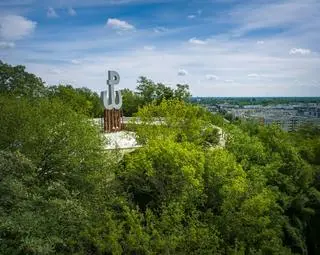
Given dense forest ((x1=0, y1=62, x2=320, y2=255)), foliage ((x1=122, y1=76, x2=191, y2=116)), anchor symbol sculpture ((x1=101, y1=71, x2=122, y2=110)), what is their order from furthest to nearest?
1. foliage ((x1=122, y1=76, x2=191, y2=116))
2. anchor symbol sculpture ((x1=101, y1=71, x2=122, y2=110))
3. dense forest ((x1=0, y1=62, x2=320, y2=255))

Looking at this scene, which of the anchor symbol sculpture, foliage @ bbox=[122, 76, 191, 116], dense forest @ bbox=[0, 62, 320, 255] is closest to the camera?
dense forest @ bbox=[0, 62, 320, 255]

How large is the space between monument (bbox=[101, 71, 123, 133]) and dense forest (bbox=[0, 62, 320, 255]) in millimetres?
7032

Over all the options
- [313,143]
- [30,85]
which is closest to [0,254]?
[313,143]

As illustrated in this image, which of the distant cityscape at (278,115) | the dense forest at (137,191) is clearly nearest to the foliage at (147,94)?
the distant cityscape at (278,115)

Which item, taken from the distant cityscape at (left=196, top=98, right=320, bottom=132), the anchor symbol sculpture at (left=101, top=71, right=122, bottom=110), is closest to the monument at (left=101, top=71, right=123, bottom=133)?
the anchor symbol sculpture at (left=101, top=71, right=122, bottom=110)

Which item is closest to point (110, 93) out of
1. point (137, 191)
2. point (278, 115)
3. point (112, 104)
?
point (112, 104)

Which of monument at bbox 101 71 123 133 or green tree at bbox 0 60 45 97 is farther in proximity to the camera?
green tree at bbox 0 60 45 97

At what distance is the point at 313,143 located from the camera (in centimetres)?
3991

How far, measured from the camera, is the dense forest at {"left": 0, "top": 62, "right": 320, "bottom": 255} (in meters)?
18.5

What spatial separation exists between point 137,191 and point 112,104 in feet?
46.9

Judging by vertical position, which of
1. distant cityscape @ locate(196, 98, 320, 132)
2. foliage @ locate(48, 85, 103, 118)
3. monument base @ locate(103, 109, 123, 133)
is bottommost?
distant cityscape @ locate(196, 98, 320, 132)

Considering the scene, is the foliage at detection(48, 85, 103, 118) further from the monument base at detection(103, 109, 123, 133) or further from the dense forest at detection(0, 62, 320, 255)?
the dense forest at detection(0, 62, 320, 255)

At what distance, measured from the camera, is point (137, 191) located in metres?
24.7

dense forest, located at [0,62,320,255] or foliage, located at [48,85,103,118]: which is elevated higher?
foliage, located at [48,85,103,118]
